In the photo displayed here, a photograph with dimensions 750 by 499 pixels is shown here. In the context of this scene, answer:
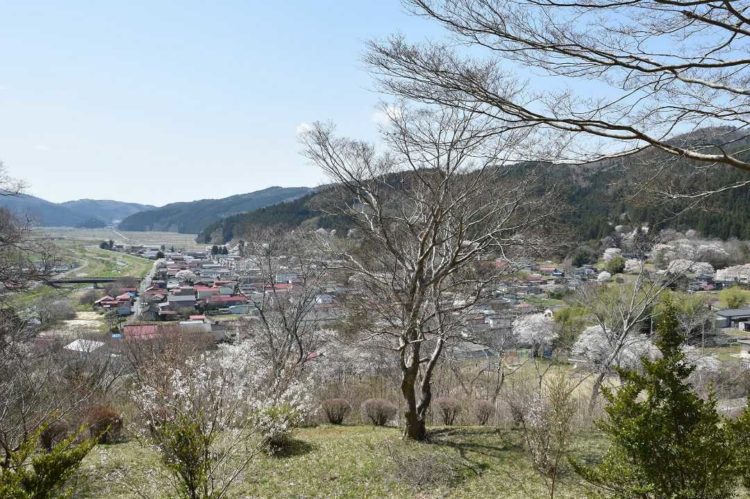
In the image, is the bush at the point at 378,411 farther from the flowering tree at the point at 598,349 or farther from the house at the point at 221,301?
the house at the point at 221,301

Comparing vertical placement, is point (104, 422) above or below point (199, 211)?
below

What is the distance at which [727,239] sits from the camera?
4066 cm

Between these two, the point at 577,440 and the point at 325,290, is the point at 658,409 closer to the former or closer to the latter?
the point at 577,440

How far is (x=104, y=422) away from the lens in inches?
400

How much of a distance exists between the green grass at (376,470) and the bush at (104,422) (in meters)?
0.56

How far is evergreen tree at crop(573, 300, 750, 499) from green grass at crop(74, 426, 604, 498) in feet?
9.92

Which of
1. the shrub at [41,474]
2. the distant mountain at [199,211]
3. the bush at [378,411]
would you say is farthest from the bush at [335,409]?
the distant mountain at [199,211]

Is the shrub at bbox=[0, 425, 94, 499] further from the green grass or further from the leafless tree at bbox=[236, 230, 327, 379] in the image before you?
the leafless tree at bbox=[236, 230, 327, 379]

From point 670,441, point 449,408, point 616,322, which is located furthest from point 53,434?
point 616,322

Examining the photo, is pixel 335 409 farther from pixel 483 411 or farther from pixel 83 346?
pixel 83 346

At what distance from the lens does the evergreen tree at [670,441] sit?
4.04 metres

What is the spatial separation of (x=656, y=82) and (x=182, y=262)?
241ft

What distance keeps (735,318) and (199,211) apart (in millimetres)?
151982

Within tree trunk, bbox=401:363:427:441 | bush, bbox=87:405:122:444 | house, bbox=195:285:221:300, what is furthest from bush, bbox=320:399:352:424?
house, bbox=195:285:221:300
